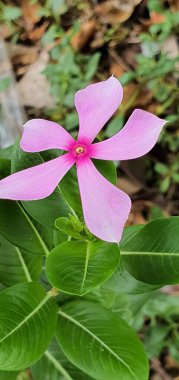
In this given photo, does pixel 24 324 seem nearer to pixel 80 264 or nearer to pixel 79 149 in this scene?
pixel 80 264

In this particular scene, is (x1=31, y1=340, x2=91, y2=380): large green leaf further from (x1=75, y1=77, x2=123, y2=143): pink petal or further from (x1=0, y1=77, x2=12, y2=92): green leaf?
(x1=0, y1=77, x2=12, y2=92): green leaf

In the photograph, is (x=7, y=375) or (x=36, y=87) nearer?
(x=7, y=375)

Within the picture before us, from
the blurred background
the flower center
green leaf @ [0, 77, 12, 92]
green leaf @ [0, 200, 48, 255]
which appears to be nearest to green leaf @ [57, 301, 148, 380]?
green leaf @ [0, 200, 48, 255]

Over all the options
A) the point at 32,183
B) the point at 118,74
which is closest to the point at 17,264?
the point at 32,183

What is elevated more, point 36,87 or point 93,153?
point 93,153

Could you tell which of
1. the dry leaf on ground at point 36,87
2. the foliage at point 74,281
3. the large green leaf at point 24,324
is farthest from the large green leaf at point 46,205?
the dry leaf on ground at point 36,87

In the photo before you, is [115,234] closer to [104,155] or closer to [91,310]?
[104,155]
